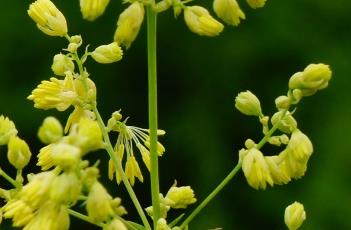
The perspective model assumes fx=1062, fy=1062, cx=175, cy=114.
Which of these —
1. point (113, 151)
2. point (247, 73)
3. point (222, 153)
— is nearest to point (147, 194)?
point (222, 153)

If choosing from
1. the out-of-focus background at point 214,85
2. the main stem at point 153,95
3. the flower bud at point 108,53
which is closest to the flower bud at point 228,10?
the main stem at point 153,95

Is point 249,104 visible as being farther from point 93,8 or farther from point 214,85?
point 214,85

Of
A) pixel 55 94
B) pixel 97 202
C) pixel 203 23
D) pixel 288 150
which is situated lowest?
pixel 288 150

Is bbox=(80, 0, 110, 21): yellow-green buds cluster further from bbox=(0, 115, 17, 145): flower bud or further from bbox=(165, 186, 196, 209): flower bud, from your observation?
bbox=(165, 186, 196, 209): flower bud

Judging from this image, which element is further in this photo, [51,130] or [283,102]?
[283,102]

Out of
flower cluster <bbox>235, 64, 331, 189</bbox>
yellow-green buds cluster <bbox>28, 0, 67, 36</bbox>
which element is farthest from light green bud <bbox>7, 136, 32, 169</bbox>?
flower cluster <bbox>235, 64, 331, 189</bbox>

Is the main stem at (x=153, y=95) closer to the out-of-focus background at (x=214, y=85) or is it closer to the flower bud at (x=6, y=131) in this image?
the flower bud at (x=6, y=131)

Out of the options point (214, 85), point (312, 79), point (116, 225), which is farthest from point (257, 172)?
point (214, 85)
